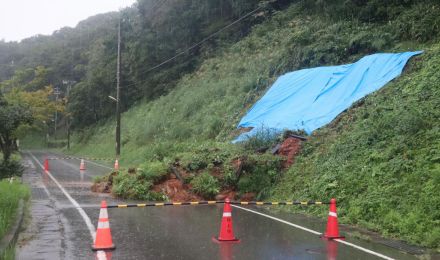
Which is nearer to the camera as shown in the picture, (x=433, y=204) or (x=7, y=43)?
(x=433, y=204)

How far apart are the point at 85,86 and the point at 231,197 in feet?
167

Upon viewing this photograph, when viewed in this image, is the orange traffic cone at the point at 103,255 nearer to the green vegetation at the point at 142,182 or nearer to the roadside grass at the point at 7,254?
the roadside grass at the point at 7,254

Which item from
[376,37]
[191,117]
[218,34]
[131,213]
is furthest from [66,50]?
[131,213]

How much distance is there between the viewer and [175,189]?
15.7 meters

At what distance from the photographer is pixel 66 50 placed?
105312 millimetres

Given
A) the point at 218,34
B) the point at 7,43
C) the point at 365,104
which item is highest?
the point at 7,43

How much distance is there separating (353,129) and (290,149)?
2.21 m

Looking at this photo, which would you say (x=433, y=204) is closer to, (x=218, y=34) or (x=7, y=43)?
(x=218, y=34)

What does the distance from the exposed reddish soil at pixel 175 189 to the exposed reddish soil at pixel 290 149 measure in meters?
3.23

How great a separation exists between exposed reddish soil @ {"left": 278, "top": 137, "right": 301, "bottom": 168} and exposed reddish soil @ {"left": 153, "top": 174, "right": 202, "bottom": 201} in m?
3.23

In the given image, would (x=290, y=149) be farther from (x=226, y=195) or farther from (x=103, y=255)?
(x=103, y=255)

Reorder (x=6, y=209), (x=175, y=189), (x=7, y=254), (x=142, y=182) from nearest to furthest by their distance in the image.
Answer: (x=7, y=254) → (x=6, y=209) → (x=175, y=189) → (x=142, y=182)

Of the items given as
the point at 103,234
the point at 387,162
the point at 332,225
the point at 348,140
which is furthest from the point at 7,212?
the point at 348,140

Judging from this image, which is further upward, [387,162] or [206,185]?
[387,162]
